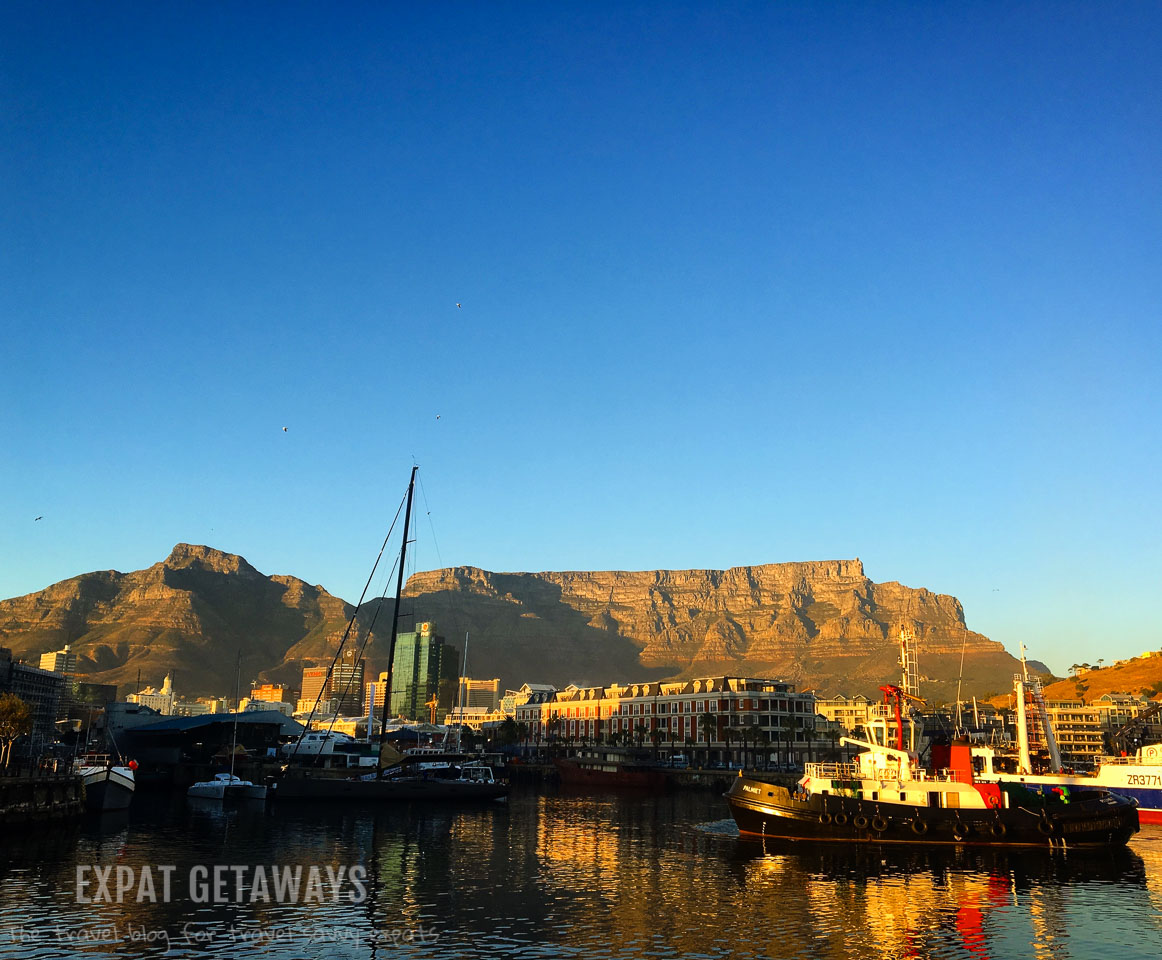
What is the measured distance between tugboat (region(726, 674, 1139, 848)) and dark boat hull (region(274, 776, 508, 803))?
124 feet

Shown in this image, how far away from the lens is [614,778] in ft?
412

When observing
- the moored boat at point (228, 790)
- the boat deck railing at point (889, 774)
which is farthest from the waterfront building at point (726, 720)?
the boat deck railing at point (889, 774)

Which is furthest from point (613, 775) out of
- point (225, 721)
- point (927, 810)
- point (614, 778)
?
point (927, 810)

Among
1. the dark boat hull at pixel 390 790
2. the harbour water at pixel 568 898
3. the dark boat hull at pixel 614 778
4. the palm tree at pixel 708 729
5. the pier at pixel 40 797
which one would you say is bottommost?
the dark boat hull at pixel 614 778

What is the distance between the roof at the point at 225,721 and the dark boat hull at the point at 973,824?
104m

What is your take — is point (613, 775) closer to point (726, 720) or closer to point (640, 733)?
point (726, 720)

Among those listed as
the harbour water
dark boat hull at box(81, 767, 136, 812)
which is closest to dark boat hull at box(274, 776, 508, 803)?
dark boat hull at box(81, 767, 136, 812)

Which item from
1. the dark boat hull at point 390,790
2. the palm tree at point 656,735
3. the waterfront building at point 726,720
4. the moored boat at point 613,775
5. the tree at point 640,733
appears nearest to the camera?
the dark boat hull at point 390,790

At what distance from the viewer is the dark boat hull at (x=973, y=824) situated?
50125 mm

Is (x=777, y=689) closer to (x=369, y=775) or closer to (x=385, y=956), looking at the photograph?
(x=369, y=775)

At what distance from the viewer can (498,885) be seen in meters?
38.5

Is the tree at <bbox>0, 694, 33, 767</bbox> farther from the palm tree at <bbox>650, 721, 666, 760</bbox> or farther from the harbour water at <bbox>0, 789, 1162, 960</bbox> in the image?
the palm tree at <bbox>650, 721, 666, 760</bbox>

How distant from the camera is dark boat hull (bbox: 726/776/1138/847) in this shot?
50.1m

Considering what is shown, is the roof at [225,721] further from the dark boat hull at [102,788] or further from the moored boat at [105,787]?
the dark boat hull at [102,788]
